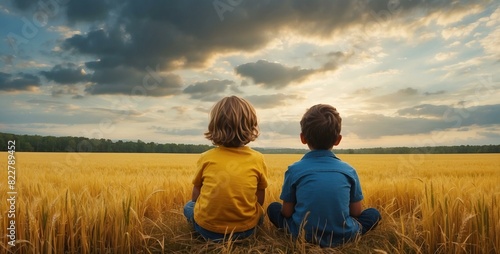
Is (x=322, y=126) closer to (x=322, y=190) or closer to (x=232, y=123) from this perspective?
(x=322, y=190)

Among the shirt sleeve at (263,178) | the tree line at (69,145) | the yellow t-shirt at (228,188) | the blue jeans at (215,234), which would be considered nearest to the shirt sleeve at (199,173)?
the yellow t-shirt at (228,188)

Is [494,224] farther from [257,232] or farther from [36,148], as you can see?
[36,148]

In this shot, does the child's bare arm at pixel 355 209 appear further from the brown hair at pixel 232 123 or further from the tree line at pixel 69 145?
the tree line at pixel 69 145

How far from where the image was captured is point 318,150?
296cm

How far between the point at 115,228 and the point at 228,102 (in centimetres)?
147

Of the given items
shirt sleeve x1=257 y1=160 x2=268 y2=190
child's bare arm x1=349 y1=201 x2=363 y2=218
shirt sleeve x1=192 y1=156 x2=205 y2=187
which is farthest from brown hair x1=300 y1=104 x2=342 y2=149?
shirt sleeve x1=192 y1=156 x2=205 y2=187

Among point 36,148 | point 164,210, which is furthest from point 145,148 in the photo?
point 164,210

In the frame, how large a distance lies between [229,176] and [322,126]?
933mm

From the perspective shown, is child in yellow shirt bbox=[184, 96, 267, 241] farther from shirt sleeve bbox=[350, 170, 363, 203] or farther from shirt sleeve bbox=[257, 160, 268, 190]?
shirt sleeve bbox=[350, 170, 363, 203]

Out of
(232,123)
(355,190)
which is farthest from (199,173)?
(355,190)

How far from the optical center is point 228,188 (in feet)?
9.32

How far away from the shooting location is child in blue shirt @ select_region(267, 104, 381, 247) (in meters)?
2.75

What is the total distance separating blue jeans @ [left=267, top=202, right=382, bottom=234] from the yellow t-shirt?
26cm

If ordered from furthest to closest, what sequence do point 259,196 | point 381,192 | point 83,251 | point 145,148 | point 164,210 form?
point 145,148, point 381,192, point 164,210, point 259,196, point 83,251
